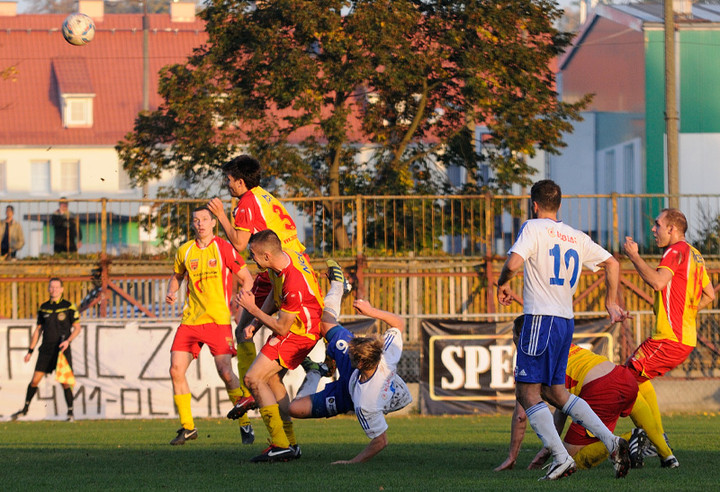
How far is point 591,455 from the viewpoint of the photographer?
7984mm

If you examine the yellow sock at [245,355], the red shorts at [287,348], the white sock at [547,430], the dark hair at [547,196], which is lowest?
the white sock at [547,430]

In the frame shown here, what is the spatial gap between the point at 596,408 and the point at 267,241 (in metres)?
2.89

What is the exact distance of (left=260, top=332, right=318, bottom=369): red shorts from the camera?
28.7ft

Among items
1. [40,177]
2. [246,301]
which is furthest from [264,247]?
[40,177]

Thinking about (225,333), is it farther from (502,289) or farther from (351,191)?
(351,191)

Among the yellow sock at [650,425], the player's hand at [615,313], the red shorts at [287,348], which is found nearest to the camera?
the player's hand at [615,313]

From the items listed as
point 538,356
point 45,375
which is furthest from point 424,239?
point 538,356

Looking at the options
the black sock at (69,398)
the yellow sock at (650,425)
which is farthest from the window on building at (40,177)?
the yellow sock at (650,425)

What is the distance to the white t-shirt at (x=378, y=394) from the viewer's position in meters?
8.41

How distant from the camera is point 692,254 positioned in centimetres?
934

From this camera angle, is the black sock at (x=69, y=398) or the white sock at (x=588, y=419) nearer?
the white sock at (x=588, y=419)

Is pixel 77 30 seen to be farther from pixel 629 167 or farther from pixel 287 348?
pixel 629 167

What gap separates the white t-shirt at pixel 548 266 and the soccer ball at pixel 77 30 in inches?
379

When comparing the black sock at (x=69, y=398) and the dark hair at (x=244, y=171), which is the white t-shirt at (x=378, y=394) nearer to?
the dark hair at (x=244, y=171)
